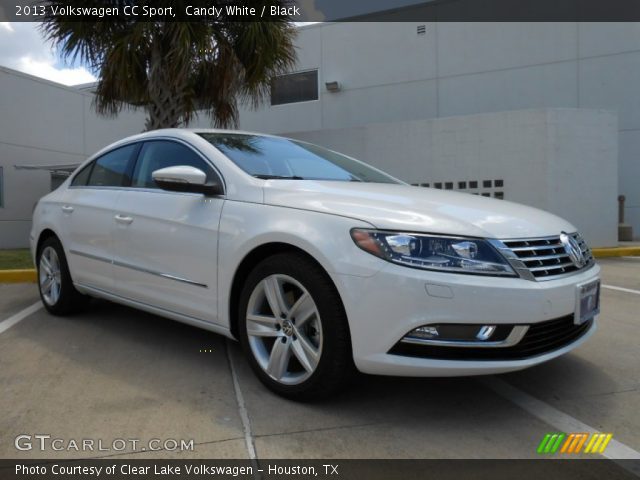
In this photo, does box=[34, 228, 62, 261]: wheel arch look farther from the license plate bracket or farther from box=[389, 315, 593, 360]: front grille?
the license plate bracket

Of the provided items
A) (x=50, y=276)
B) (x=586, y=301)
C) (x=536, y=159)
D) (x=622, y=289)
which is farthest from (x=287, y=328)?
(x=536, y=159)

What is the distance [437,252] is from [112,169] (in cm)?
294

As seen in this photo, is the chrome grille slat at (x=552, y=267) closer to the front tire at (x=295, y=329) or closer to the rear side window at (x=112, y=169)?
the front tire at (x=295, y=329)

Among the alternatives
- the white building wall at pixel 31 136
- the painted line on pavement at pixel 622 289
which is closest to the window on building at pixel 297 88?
the white building wall at pixel 31 136

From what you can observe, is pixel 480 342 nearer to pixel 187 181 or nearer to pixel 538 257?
pixel 538 257

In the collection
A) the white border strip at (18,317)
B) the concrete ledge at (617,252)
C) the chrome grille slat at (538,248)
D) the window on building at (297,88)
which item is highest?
the window on building at (297,88)

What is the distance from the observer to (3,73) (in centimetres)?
1295

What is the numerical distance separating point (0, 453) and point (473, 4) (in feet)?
44.4

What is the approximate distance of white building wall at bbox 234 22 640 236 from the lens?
11969 mm

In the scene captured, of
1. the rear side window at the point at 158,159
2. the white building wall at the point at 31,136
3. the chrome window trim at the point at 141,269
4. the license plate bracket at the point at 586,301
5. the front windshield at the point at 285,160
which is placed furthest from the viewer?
the white building wall at the point at 31,136

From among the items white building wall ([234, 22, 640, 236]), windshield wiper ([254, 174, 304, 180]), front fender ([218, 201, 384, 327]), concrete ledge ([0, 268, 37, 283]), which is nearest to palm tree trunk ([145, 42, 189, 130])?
concrete ledge ([0, 268, 37, 283])

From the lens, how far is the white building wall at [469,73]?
12.0 m
